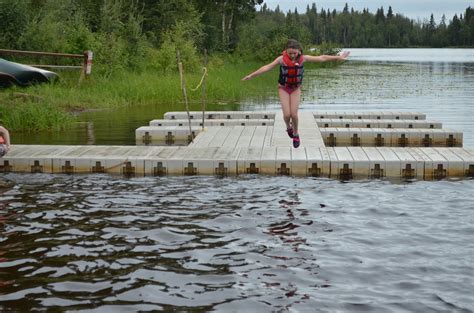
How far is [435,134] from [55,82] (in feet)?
46.6

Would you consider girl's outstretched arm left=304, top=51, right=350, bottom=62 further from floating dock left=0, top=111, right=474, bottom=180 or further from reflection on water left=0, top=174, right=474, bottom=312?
reflection on water left=0, top=174, right=474, bottom=312

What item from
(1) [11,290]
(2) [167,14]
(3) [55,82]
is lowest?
(1) [11,290]

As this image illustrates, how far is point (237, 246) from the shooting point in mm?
8508

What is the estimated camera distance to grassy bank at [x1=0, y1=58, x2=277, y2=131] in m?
19.3

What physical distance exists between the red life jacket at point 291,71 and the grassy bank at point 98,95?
27.1ft

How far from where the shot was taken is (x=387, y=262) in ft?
25.8

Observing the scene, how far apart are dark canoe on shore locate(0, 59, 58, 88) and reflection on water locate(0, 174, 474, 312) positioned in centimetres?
979

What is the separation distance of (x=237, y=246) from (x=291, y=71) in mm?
5612

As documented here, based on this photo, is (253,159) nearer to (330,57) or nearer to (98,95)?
(330,57)

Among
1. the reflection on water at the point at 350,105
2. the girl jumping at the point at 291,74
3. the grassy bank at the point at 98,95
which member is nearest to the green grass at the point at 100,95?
the grassy bank at the point at 98,95

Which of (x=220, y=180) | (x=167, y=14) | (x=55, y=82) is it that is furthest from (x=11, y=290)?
(x=167, y=14)

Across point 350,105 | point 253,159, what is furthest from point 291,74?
point 350,105

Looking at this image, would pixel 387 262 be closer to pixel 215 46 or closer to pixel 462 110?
pixel 462 110

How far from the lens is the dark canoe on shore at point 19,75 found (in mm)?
21234
